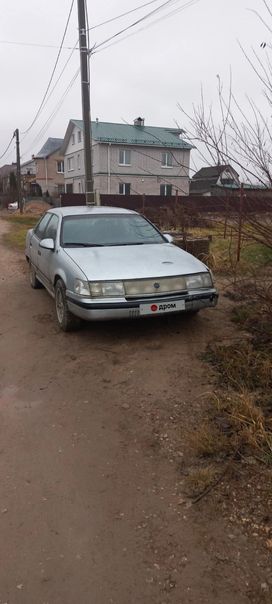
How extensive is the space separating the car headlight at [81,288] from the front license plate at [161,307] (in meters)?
0.57

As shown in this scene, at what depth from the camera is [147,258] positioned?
5062mm

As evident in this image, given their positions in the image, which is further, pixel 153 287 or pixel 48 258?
pixel 48 258

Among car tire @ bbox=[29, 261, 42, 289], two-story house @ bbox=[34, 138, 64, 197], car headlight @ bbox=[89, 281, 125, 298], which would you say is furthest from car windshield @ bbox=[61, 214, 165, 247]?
two-story house @ bbox=[34, 138, 64, 197]

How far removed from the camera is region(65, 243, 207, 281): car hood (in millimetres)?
4629

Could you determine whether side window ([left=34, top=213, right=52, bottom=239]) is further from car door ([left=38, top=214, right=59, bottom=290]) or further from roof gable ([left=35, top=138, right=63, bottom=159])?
roof gable ([left=35, top=138, right=63, bottom=159])

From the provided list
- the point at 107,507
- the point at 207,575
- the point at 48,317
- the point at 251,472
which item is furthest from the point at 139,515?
the point at 48,317

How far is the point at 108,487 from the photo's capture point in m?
2.59

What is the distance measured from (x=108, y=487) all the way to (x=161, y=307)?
228 cm

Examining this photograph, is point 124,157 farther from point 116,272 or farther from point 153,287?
point 153,287

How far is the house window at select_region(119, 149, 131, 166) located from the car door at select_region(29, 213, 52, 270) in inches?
1220

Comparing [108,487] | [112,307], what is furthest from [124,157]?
[108,487]

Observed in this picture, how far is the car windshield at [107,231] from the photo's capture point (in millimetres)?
5631

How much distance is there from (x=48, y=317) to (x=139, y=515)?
3.84 meters

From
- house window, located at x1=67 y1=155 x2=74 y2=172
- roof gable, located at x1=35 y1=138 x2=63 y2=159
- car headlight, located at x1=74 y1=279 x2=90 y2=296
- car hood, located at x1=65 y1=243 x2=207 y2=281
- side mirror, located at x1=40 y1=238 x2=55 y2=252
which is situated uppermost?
roof gable, located at x1=35 y1=138 x2=63 y2=159
